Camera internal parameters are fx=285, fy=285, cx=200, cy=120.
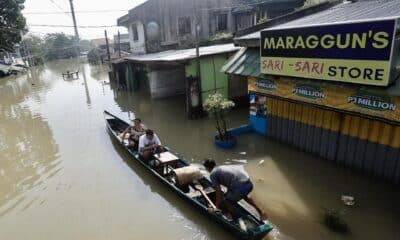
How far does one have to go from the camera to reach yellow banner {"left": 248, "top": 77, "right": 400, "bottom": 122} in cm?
602

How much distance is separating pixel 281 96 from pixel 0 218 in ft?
27.7

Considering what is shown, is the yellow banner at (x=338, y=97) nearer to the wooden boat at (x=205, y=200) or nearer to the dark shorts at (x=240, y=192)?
the dark shorts at (x=240, y=192)

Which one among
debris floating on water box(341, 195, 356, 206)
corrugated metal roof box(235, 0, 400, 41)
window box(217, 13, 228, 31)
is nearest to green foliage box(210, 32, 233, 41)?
window box(217, 13, 228, 31)

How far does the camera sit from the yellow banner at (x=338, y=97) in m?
6.02

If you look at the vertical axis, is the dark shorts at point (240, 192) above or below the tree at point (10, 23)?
below

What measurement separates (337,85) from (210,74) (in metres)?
7.80

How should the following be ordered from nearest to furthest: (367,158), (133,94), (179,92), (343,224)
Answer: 1. (343,224)
2. (367,158)
3. (179,92)
4. (133,94)

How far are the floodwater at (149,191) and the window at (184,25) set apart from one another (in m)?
14.0

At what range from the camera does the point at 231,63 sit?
1043 cm

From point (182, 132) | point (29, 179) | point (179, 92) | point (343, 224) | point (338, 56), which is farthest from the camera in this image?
point (179, 92)

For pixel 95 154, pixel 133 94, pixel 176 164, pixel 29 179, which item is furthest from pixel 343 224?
pixel 133 94

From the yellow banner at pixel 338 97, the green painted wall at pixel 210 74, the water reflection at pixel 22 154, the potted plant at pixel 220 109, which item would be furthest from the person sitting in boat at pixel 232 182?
the green painted wall at pixel 210 74

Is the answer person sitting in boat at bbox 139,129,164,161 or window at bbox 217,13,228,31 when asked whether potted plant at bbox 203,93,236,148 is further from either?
window at bbox 217,13,228,31

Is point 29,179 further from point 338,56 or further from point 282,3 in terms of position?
point 282,3
